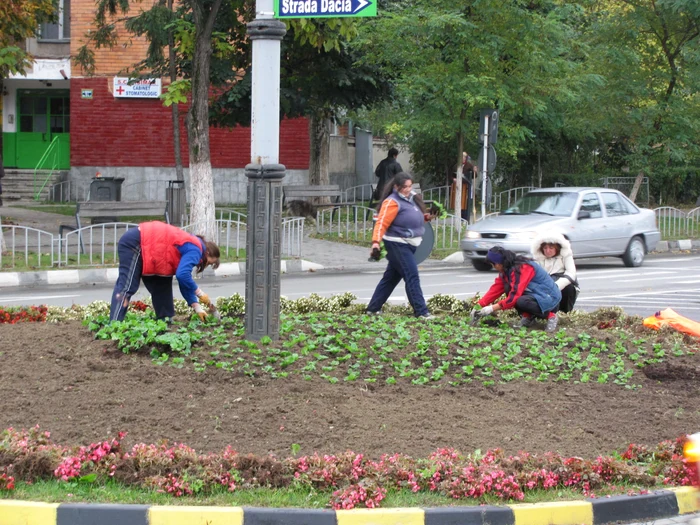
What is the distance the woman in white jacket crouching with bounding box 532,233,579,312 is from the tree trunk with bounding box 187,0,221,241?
9515mm

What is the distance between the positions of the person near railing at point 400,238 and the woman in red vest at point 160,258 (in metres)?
2.39

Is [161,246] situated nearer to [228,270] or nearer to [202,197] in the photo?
[228,270]

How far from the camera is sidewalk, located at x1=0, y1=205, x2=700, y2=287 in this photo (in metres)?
16.2

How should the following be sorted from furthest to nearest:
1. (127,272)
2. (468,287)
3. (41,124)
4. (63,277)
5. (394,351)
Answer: (41,124) < (63,277) < (468,287) < (127,272) < (394,351)

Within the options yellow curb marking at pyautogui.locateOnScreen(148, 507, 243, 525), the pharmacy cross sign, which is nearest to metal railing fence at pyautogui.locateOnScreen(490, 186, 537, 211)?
the pharmacy cross sign

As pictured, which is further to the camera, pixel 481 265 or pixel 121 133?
pixel 121 133

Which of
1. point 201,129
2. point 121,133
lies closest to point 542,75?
point 201,129

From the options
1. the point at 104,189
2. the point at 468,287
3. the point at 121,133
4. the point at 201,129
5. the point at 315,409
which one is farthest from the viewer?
the point at 121,133

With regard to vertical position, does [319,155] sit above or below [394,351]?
above

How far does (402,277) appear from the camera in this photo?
10.6 metres

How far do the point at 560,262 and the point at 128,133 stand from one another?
77.6 feet

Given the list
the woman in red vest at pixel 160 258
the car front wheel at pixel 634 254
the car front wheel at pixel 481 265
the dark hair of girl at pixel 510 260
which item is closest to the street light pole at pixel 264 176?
the woman in red vest at pixel 160 258

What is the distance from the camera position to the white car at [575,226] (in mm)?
17984

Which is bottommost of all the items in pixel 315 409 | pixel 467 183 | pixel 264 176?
pixel 315 409
